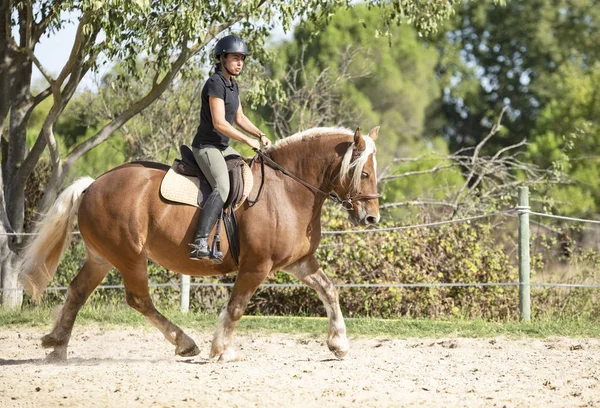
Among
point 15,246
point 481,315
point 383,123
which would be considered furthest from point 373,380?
point 383,123

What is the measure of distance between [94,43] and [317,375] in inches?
280

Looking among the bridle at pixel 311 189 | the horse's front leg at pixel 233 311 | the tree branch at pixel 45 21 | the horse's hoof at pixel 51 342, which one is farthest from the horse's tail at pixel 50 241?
the tree branch at pixel 45 21

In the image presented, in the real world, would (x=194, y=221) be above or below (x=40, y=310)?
above

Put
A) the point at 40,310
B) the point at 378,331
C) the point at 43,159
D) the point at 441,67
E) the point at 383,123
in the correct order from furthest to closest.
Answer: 1. the point at 441,67
2. the point at 383,123
3. the point at 43,159
4. the point at 40,310
5. the point at 378,331

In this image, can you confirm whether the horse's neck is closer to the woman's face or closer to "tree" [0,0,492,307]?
the woman's face

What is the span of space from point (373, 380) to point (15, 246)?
7.95m

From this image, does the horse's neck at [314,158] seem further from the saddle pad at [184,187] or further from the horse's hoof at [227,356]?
the horse's hoof at [227,356]

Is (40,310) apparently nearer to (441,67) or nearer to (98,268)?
(98,268)

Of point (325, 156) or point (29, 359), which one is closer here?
point (325, 156)

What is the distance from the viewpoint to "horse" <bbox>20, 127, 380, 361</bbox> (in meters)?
7.09

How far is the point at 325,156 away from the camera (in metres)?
7.32

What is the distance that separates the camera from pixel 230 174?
23.4 ft

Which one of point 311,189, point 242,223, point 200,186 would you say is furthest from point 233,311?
point 311,189

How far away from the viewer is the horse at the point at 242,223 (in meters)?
7.09
